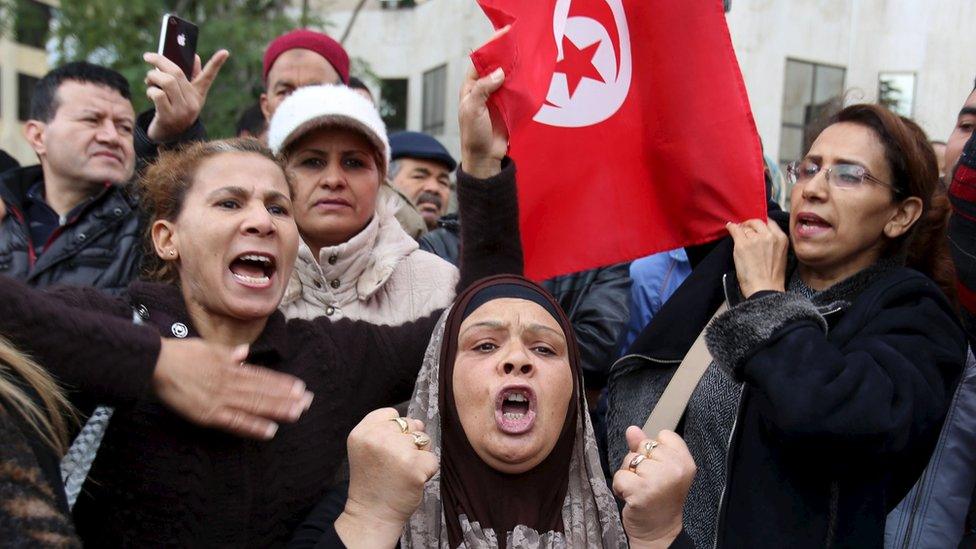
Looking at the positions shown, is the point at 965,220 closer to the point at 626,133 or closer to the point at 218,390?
the point at 626,133

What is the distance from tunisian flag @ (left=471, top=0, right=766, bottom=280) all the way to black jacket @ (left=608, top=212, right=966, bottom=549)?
648 mm

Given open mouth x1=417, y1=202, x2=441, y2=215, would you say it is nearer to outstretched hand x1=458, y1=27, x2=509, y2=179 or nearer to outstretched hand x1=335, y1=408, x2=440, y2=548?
outstretched hand x1=458, y1=27, x2=509, y2=179

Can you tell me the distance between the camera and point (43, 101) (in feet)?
13.5

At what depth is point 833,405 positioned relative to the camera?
236 centimetres

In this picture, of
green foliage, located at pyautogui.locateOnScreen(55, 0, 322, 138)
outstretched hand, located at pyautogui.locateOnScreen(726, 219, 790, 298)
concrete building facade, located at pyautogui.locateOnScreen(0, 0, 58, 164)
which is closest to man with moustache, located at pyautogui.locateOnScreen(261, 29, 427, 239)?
outstretched hand, located at pyautogui.locateOnScreen(726, 219, 790, 298)

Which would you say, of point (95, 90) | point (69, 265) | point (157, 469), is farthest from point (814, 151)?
point (95, 90)

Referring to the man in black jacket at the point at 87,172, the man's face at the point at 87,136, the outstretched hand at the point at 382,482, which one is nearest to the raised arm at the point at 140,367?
the outstretched hand at the point at 382,482

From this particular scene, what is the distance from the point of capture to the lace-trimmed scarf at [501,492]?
→ 2422 millimetres

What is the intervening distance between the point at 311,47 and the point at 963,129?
2617mm

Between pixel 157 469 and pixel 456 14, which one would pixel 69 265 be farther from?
pixel 456 14

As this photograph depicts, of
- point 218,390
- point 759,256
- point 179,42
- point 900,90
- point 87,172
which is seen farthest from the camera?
point 900,90

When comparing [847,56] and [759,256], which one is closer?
[759,256]

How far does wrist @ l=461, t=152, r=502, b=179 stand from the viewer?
288 cm

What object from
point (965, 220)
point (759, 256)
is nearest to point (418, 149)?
point (759, 256)
